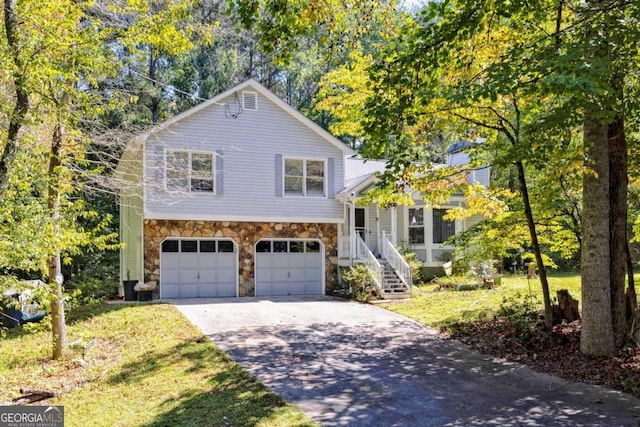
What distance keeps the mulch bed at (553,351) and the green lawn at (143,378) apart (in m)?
4.26

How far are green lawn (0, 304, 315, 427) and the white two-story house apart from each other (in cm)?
413

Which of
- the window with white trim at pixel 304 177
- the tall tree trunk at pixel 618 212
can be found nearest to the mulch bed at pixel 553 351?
the tall tree trunk at pixel 618 212

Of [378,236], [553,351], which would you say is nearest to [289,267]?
[378,236]

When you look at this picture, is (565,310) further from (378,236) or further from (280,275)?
→ (280,275)

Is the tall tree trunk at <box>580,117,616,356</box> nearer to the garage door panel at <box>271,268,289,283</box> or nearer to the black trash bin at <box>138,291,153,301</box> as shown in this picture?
the garage door panel at <box>271,268,289,283</box>

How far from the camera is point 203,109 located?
1636 cm

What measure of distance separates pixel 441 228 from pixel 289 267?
264 inches

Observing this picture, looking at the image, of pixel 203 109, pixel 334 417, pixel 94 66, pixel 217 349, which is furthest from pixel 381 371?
pixel 203 109

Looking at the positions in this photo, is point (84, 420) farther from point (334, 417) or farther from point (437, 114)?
point (437, 114)

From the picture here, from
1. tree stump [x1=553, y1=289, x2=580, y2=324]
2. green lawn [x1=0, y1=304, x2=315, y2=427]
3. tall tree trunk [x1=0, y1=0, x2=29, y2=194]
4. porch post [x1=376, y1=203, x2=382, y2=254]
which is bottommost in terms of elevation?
green lawn [x1=0, y1=304, x2=315, y2=427]

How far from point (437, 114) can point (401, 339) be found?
4427mm

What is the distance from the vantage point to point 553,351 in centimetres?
845

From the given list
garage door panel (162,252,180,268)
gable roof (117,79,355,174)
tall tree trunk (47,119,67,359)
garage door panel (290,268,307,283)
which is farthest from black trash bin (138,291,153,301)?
tall tree trunk (47,119,67,359)

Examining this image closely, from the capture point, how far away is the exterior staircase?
15688 millimetres
